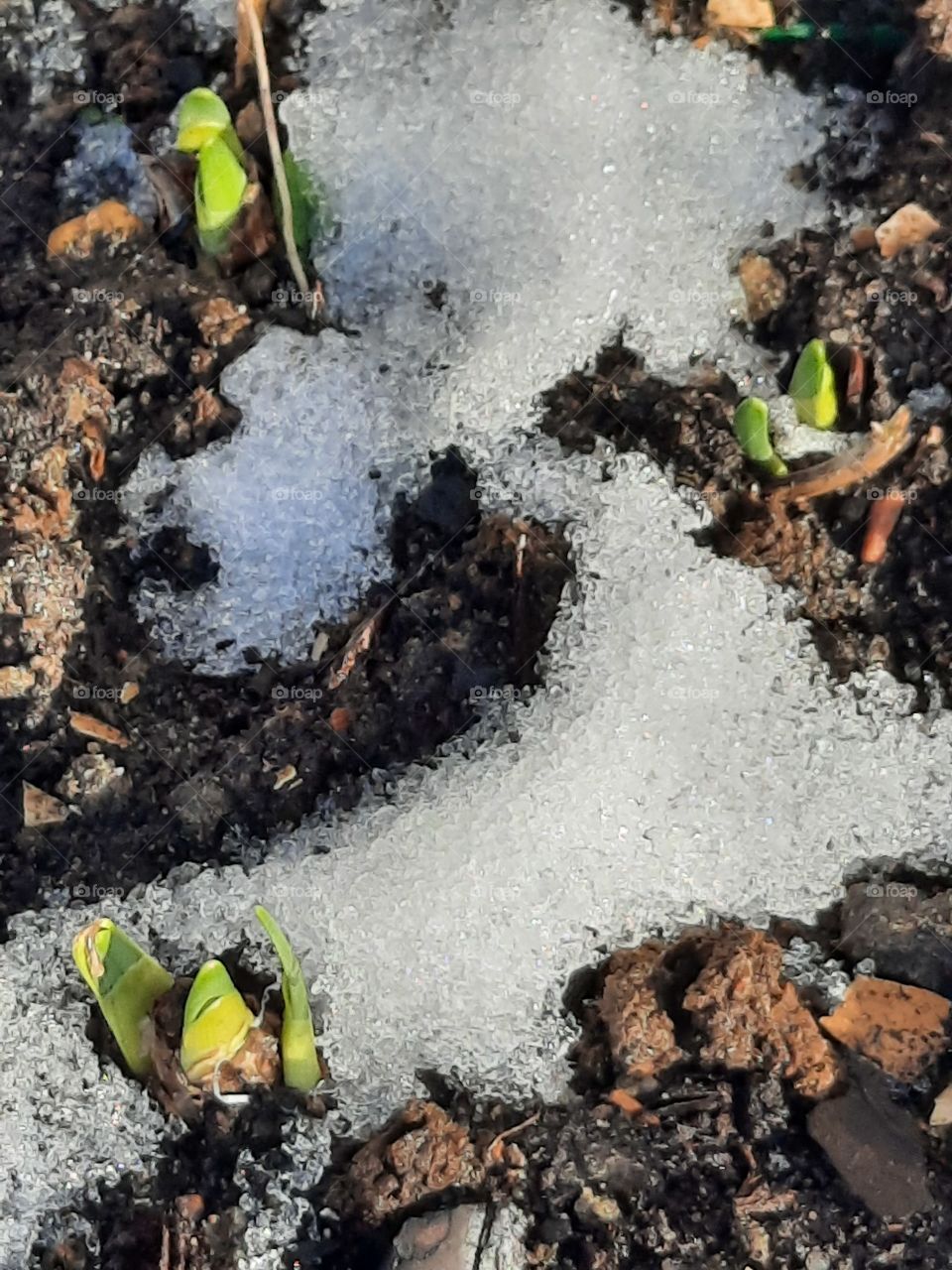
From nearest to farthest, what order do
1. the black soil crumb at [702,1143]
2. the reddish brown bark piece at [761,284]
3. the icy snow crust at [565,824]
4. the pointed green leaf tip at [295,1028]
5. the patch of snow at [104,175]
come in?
the pointed green leaf tip at [295,1028], the black soil crumb at [702,1143], the icy snow crust at [565,824], the reddish brown bark piece at [761,284], the patch of snow at [104,175]

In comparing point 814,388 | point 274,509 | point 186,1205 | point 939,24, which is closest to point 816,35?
point 939,24

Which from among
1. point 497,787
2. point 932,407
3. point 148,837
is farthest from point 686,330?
point 148,837

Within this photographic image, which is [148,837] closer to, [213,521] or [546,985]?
[213,521]

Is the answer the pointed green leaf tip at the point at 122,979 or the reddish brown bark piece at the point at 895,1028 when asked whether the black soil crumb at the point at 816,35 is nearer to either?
the reddish brown bark piece at the point at 895,1028

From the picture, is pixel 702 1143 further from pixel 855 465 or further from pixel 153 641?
pixel 153 641

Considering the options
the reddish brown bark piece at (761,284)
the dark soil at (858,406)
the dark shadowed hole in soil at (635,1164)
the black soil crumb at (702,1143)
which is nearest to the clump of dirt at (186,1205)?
the dark shadowed hole in soil at (635,1164)

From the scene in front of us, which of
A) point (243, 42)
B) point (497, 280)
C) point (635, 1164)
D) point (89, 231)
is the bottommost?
point (635, 1164)
